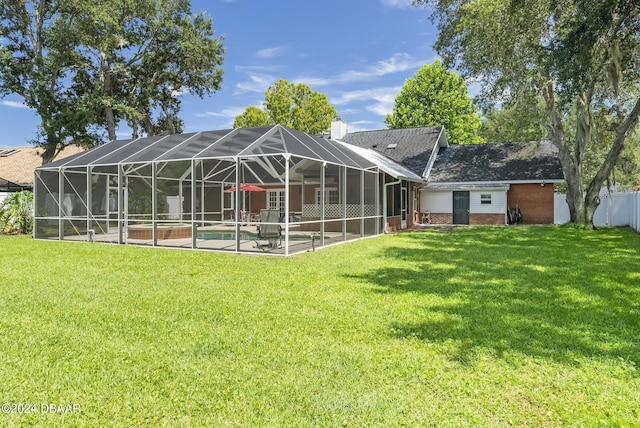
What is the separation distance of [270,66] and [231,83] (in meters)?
12.4

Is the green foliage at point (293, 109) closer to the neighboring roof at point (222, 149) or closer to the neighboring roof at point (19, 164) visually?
the neighboring roof at point (19, 164)

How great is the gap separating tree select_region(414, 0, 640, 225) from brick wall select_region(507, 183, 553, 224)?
248cm

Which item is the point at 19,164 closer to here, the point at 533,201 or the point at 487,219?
the point at 487,219

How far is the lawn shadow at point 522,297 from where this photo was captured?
13.1 ft

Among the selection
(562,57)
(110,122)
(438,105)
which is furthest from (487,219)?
(110,122)

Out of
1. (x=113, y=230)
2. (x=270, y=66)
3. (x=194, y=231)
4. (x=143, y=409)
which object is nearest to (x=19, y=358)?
(x=143, y=409)

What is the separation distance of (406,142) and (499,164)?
553cm

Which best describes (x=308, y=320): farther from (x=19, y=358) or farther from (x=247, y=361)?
(x=19, y=358)

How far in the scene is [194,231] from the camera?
35.6ft

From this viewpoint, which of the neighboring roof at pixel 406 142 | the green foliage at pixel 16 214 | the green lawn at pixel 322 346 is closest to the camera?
the green lawn at pixel 322 346

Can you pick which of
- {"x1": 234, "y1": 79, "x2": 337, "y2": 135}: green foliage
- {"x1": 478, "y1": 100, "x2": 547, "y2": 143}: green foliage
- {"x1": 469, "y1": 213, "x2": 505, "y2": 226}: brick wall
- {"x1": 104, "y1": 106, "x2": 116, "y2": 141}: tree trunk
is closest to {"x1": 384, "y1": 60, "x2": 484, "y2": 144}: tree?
{"x1": 478, "y1": 100, "x2": 547, "y2": 143}: green foliage

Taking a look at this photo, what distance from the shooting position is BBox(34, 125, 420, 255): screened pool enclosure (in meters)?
10.7

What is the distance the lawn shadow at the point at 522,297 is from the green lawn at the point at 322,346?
0.03 meters

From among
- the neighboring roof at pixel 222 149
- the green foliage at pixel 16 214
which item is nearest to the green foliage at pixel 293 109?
the green foliage at pixel 16 214
